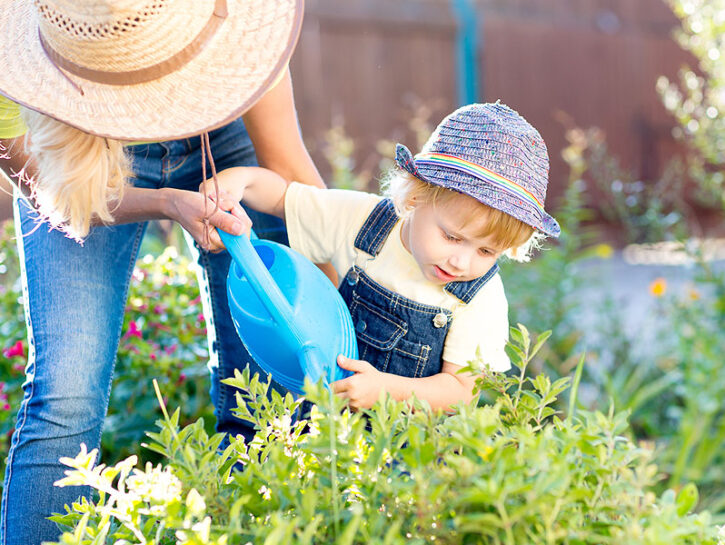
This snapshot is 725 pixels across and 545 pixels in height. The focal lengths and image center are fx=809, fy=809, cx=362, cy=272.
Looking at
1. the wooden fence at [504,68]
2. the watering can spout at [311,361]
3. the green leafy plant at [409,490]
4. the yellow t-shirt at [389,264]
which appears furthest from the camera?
the wooden fence at [504,68]

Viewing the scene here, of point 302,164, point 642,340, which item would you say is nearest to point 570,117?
point 642,340

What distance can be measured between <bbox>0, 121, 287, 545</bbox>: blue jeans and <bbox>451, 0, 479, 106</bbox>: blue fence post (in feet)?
19.5

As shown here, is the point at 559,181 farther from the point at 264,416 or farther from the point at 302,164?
the point at 264,416

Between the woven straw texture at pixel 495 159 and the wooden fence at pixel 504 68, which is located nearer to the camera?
the woven straw texture at pixel 495 159

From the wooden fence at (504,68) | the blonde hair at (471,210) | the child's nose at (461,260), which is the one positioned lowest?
the child's nose at (461,260)

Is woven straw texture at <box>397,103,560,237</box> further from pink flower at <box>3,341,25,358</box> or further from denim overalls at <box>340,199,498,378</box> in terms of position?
pink flower at <box>3,341,25,358</box>

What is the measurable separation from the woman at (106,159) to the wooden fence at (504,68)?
4437 millimetres

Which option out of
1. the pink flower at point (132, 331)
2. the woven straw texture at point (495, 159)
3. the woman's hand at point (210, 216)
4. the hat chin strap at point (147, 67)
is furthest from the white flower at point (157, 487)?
the pink flower at point (132, 331)

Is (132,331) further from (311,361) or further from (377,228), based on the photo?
(311,361)

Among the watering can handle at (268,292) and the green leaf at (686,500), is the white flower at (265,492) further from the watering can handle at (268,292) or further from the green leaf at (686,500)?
the green leaf at (686,500)

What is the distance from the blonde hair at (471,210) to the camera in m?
1.53

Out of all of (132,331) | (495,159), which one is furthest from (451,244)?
(132,331)

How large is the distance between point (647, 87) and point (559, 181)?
1773 millimetres

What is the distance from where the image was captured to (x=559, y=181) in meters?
7.67
